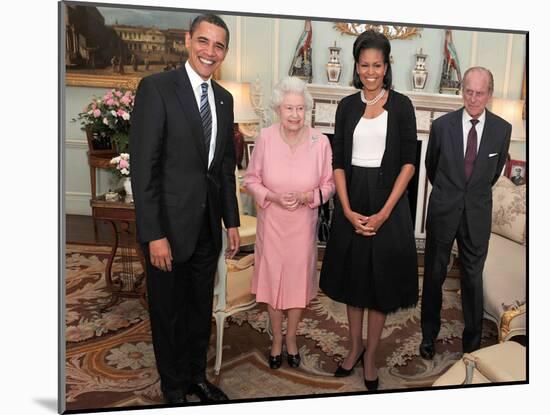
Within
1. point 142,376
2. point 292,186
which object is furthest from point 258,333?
point 292,186

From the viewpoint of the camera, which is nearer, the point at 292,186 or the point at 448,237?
the point at 292,186

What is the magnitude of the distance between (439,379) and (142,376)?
1.51m

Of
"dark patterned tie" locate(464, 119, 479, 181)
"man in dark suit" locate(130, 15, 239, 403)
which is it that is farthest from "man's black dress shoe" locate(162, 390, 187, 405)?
"dark patterned tie" locate(464, 119, 479, 181)

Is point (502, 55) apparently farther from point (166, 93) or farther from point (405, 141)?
point (166, 93)

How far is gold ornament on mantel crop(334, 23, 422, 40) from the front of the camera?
2684 millimetres

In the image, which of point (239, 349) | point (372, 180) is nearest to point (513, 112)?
point (372, 180)

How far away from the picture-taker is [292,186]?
2645 mm

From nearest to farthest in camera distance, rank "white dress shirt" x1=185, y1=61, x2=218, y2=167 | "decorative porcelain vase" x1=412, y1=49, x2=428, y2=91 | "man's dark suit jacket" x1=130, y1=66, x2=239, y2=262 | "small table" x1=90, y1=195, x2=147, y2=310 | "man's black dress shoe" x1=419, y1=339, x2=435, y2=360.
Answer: "man's dark suit jacket" x1=130, y1=66, x2=239, y2=262 → "white dress shirt" x1=185, y1=61, x2=218, y2=167 → "small table" x1=90, y1=195, x2=147, y2=310 → "decorative porcelain vase" x1=412, y1=49, x2=428, y2=91 → "man's black dress shoe" x1=419, y1=339, x2=435, y2=360

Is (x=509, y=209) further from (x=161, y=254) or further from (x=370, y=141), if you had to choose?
(x=161, y=254)

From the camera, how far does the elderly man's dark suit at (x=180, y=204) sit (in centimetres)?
240

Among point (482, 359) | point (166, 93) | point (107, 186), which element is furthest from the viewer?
point (482, 359)

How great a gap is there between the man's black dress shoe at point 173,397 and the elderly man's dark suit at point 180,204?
2cm

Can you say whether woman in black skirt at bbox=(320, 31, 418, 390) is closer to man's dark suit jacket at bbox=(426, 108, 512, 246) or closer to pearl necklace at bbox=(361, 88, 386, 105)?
pearl necklace at bbox=(361, 88, 386, 105)

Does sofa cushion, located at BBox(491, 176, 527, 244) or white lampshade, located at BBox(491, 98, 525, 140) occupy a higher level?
white lampshade, located at BBox(491, 98, 525, 140)
